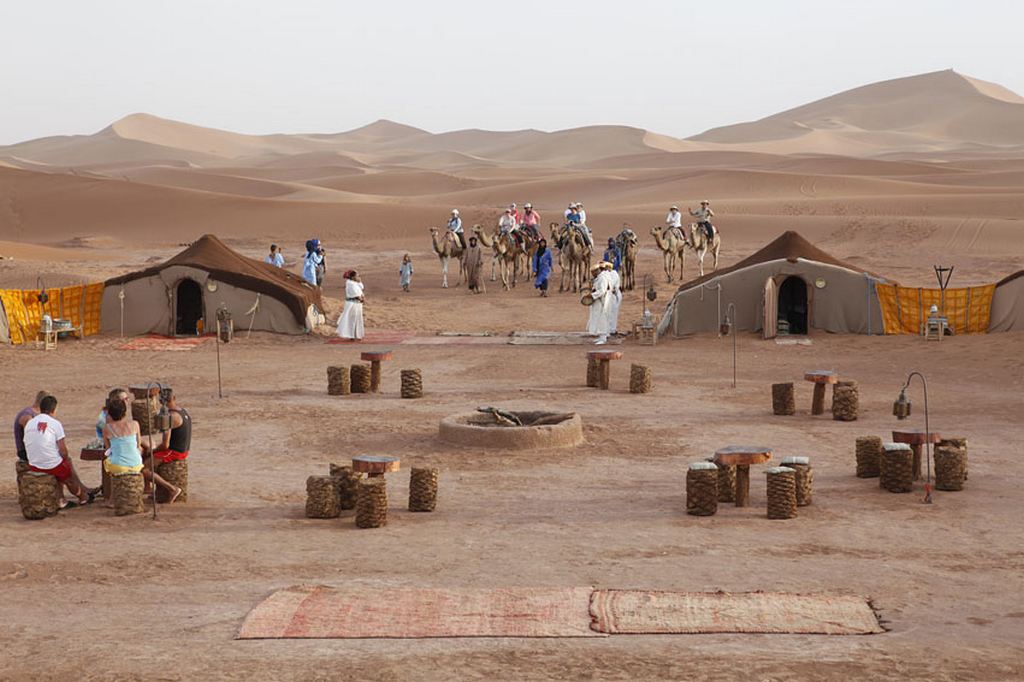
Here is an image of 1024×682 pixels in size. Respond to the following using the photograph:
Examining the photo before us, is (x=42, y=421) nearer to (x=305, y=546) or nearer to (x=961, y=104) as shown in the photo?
(x=305, y=546)

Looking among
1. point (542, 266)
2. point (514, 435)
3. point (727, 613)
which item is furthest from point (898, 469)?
point (542, 266)

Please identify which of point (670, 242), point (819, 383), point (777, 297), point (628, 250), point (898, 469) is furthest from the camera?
point (670, 242)

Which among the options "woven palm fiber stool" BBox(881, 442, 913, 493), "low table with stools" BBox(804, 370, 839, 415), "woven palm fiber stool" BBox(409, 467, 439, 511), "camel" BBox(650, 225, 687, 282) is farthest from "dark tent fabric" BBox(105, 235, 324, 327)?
"woven palm fiber stool" BBox(881, 442, 913, 493)

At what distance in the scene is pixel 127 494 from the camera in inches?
501

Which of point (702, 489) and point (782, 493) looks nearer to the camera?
point (782, 493)

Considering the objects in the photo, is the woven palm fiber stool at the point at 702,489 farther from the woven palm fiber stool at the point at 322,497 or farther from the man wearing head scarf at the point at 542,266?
the man wearing head scarf at the point at 542,266

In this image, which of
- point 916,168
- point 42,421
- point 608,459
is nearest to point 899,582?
point 608,459

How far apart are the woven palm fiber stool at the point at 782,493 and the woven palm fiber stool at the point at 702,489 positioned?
19.7 inches

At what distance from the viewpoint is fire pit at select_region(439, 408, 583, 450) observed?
16125 mm

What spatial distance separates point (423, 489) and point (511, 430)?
328 cm

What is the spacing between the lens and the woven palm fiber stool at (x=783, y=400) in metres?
18.8

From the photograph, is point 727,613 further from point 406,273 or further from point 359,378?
point 406,273

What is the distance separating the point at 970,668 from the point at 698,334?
19.2m

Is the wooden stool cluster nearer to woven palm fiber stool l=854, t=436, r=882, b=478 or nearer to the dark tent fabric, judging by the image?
woven palm fiber stool l=854, t=436, r=882, b=478
